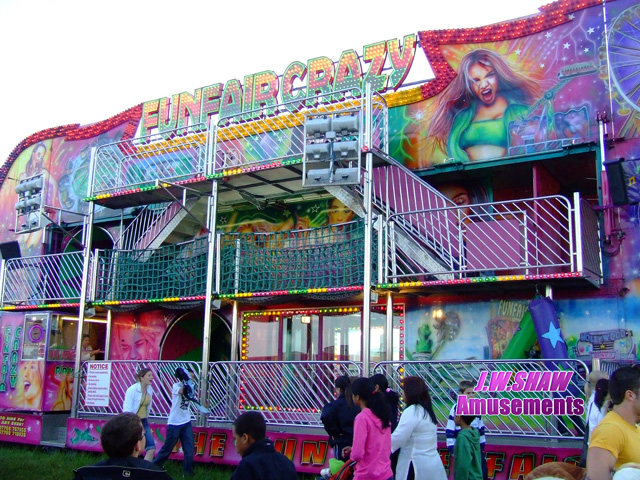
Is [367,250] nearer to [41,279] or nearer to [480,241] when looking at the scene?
[480,241]

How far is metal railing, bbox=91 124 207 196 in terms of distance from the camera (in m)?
16.6

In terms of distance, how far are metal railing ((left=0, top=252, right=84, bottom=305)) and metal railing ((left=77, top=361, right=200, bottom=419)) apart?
2.72m

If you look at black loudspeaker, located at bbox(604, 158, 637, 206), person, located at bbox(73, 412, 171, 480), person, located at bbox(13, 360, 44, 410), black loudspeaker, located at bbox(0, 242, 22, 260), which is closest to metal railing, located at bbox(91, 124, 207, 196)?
person, located at bbox(13, 360, 44, 410)

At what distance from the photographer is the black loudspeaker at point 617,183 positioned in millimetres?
11742

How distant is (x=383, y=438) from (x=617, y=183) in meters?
7.44

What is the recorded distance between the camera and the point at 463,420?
23.9 feet

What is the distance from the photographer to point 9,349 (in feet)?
54.2

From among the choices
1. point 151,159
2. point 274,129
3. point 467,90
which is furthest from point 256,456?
point 151,159

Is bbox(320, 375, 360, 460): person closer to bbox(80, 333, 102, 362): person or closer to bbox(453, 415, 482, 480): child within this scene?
bbox(453, 415, 482, 480): child

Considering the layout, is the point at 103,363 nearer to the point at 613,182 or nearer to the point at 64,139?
the point at 64,139

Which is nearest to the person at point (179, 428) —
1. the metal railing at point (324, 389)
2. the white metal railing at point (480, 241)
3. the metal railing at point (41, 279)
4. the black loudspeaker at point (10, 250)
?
the metal railing at point (324, 389)

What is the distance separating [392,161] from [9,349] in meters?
10.0

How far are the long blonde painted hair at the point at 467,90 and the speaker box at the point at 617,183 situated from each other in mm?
2361

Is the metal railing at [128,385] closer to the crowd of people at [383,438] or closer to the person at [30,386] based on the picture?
the person at [30,386]
